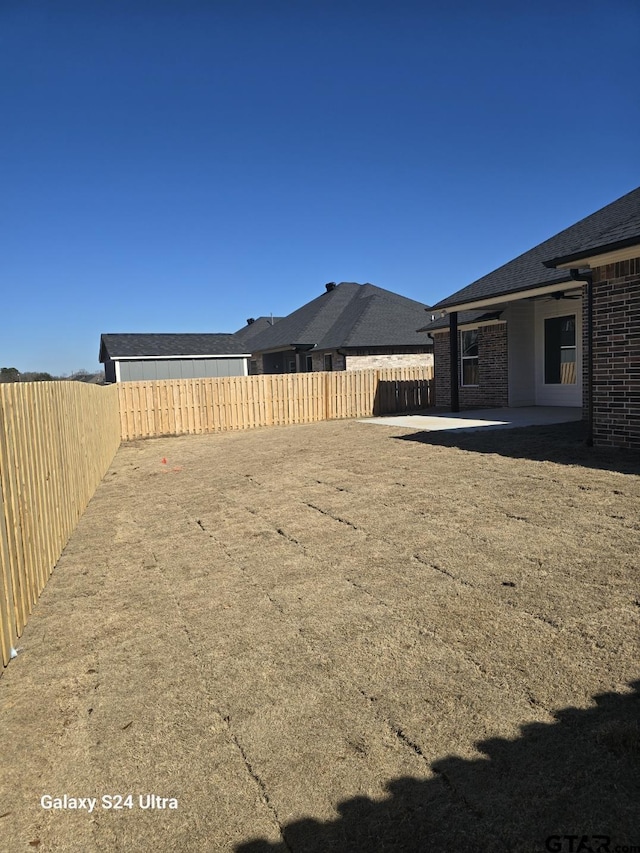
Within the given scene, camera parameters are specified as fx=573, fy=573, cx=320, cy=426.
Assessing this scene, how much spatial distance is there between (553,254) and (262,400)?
31.9ft

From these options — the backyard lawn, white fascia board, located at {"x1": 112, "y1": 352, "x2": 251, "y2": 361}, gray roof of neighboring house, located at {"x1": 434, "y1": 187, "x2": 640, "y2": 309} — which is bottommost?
the backyard lawn

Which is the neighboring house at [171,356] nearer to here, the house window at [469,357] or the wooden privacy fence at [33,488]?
the house window at [469,357]

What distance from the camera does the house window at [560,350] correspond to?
15.9m

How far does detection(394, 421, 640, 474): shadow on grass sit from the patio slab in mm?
624

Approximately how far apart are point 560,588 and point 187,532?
3833mm

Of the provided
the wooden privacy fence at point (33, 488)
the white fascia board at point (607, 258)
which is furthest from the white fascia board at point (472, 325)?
the wooden privacy fence at point (33, 488)

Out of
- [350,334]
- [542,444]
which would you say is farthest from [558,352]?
[350,334]

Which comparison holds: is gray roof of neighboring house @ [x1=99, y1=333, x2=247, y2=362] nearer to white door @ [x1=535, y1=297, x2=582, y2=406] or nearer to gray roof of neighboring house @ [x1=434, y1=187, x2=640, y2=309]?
gray roof of neighboring house @ [x1=434, y1=187, x2=640, y2=309]

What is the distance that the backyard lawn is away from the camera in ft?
7.14

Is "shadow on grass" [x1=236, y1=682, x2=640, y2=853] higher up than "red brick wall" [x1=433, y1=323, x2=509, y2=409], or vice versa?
"red brick wall" [x1=433, y1=323, x2=509, y2=409]

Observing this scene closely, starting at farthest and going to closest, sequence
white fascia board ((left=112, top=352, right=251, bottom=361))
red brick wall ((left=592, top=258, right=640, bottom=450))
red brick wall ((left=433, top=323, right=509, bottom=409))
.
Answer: white fascia board ((left=112, top=352, right=251, bottom=361)), red brick wall ((left=433, top=323, right=509, bottom=409)), red brick wall ((left=592, top=258, right=640, bottom=450))

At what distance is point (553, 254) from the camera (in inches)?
559

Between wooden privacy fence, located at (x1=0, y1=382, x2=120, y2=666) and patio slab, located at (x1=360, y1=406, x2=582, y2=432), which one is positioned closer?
wooden privacy fence, located at (x1=0, y1=382, x2=120, y2=666)

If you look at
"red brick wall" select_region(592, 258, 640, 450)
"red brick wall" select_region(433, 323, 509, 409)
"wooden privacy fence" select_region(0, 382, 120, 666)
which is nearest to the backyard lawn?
"wooden privacy fence" select_region(0, 382, 120, 666)
